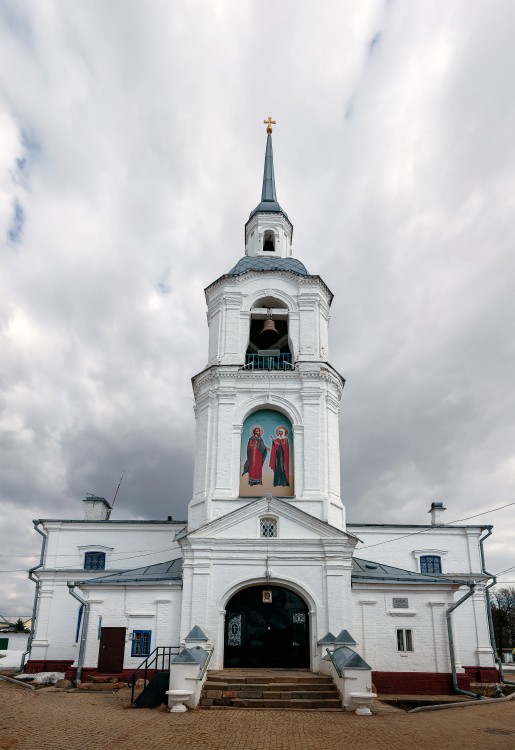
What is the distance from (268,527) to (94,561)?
36.3ft

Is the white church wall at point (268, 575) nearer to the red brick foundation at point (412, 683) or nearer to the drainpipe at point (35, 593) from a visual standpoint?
the red brick foundation at point (412, 683)

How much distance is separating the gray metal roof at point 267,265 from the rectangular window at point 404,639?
1390 cm

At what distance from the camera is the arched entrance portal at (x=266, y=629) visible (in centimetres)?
1942

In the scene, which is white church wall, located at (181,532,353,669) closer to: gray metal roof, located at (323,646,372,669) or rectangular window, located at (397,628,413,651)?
rectangular window, located at (397,628,413,651)

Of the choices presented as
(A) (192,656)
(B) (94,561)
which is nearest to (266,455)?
(A) (192,656)

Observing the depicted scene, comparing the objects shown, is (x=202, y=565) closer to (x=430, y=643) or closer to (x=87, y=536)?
(x=430, y=643)

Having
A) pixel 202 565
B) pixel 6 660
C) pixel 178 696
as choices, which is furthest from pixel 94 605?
pixel 6 660

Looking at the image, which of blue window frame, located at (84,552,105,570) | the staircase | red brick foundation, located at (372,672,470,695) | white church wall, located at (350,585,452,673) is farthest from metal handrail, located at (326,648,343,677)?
blue window frame, located at (84,552,105,570)

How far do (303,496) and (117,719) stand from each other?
389 inches

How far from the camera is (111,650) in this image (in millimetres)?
19953

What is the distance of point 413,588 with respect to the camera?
20672 mm

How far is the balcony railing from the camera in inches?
947

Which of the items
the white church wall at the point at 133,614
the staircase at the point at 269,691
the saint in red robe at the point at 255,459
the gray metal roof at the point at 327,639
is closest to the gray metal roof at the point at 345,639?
the gray metal roof at the point at 327,639

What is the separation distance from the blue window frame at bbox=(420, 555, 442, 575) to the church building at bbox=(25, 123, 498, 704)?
60mm
